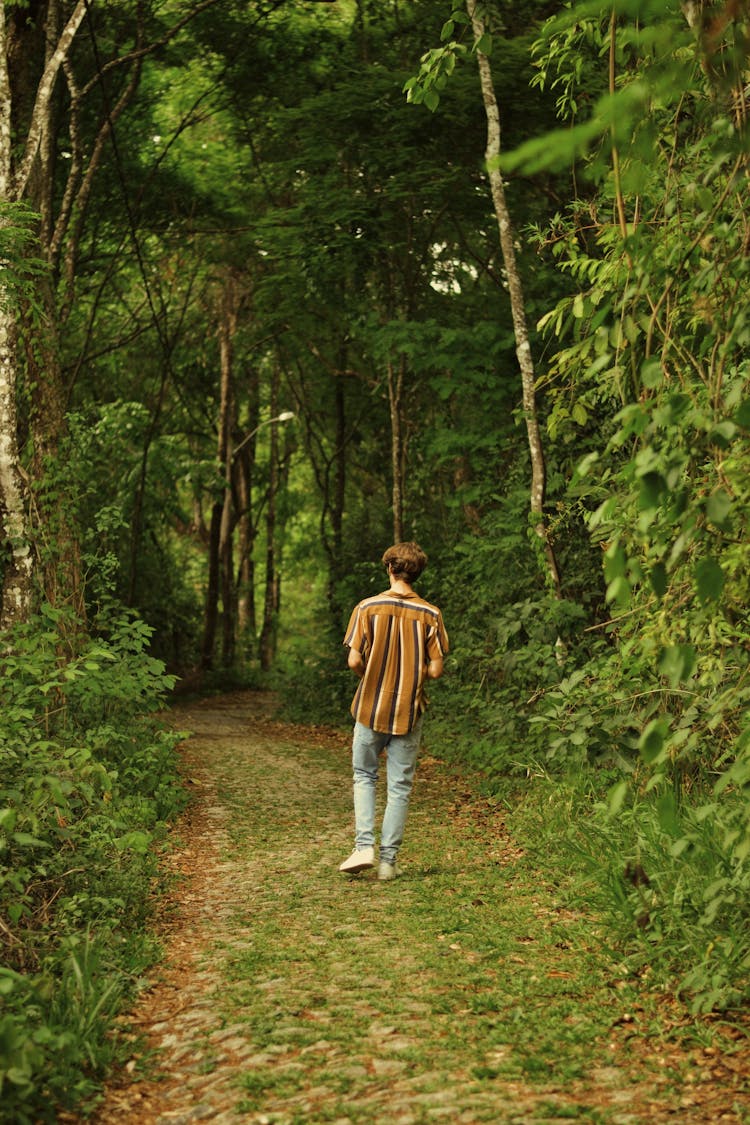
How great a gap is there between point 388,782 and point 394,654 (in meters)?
0.86

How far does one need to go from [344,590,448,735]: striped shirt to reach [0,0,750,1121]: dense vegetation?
86 cm

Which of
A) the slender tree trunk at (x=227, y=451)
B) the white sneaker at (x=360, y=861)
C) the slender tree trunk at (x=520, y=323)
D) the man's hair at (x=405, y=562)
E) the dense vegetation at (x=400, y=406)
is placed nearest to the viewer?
the dense vegetation at (x=400, y=406)

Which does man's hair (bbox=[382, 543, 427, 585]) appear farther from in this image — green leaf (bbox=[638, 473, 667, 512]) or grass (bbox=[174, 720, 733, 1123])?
green leaf (bbox=[638, 473, 667, 512])

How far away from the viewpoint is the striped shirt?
7191mm

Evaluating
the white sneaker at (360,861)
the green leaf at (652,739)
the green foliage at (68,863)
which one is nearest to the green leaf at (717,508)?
the green leaf at (652,739)

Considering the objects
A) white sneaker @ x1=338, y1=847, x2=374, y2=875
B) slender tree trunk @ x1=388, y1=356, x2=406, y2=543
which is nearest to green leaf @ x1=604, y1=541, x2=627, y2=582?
white sneaker @ x1=338, y1=847, x2=374, y2=875

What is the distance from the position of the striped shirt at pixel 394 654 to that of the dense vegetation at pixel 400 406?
2.83 ft

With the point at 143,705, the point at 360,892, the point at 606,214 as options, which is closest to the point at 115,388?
the point at 143,705

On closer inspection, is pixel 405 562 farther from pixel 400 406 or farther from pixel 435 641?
pixel 400 406

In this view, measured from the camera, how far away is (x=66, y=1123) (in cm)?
385

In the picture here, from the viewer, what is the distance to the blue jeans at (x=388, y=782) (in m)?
7.26

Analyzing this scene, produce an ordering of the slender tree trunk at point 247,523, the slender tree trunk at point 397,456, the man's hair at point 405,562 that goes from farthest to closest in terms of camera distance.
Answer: the slender tree trunk at point 247,523 → the slender tree trunk at point 397,456 → the man's hair at point 405,562

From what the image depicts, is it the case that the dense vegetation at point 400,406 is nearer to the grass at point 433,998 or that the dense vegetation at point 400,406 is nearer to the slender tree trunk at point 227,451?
the slender tree trunk at point 227,451

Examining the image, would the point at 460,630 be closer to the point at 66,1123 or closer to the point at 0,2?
the point at 0,2
